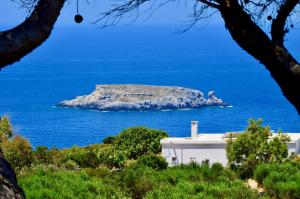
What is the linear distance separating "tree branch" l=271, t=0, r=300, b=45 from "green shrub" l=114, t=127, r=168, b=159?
21.0 m

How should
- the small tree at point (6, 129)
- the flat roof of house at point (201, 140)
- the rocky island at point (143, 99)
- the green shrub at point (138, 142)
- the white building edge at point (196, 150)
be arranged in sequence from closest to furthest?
1. the small tree at point (6, 129)
2. the green shrub at point (138, 142)
3. the white building edge at point (196, 150)
4. the flat roof of house at point (201, 140)
5. the rocky island at point (143, 99)

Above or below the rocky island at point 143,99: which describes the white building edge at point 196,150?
below

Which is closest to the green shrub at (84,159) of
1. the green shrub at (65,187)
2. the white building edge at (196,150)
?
the white building edge at (196,150)

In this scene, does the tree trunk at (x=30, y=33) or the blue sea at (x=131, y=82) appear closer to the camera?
the tree trunk at (x=30, y=33)

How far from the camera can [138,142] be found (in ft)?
83.7

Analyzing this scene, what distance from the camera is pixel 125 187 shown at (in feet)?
39.5

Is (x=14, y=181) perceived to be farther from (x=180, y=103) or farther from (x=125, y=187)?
(x=180, y=103)

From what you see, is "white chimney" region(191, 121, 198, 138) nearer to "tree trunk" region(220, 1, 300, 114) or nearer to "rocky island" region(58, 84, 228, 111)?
"tree trunk" region(220, 1, 300, 114)

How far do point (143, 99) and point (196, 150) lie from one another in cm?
6696

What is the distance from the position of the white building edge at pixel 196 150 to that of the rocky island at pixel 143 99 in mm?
65072

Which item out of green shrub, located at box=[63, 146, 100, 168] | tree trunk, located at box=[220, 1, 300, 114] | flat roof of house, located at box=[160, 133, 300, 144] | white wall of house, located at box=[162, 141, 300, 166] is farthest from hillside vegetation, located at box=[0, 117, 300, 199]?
tree trunk, located at box=[220, 1, 300, 114]

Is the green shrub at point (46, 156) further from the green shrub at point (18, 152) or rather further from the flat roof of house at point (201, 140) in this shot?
the flat roof of house at point (201, 140)

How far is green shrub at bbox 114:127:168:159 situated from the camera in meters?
25.1

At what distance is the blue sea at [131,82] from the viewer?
3033 inches
